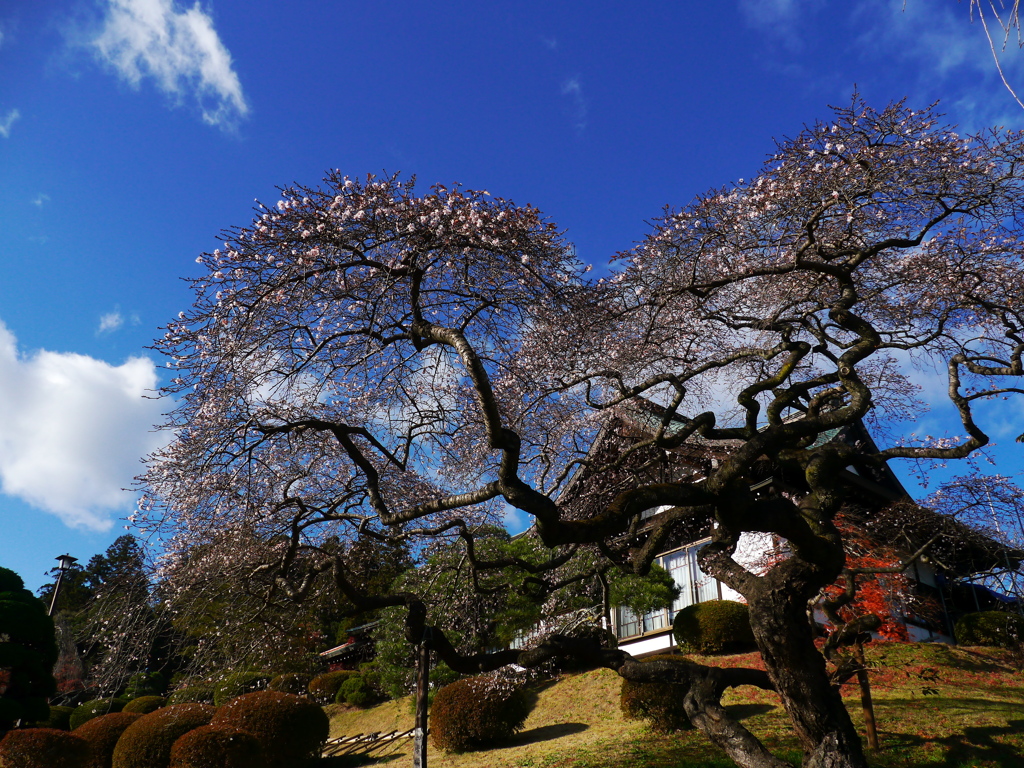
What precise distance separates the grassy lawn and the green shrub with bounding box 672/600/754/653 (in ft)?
1.48

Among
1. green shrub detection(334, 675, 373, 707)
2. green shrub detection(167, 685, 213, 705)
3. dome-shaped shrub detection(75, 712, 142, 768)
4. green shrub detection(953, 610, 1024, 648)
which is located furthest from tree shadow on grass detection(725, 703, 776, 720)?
dome-shaped shrub detection(75, 712, 142, 768)

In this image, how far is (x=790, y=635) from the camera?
680 cm

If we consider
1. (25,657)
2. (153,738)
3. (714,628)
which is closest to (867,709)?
(714,628)

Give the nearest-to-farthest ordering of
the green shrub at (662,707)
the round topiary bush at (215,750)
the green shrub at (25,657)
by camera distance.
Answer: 1. the green shrub at (662,707)
2. the round topiary bush at (215,750)
3. the green shrub at (25,657)

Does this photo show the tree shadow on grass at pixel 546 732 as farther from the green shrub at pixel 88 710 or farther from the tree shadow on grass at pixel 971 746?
the green shrub at pixel 88 710

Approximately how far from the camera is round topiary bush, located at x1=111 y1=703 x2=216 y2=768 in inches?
522

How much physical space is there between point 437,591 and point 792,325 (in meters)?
7.43

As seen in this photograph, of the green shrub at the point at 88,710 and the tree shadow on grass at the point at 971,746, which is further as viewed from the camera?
the green shrub at the point at 88,710

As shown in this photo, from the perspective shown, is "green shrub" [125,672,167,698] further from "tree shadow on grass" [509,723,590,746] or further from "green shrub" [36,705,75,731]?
"tree shadow on grass" [509,723,590,746]

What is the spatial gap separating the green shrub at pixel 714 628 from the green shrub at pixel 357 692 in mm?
10183

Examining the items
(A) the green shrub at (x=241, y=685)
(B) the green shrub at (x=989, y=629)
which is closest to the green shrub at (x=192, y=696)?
(A) the green shrub at (x=241, y=685)

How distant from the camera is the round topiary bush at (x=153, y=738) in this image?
43.5 ft

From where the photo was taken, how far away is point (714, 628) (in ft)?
46.3

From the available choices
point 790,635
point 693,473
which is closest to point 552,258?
point 790,635
